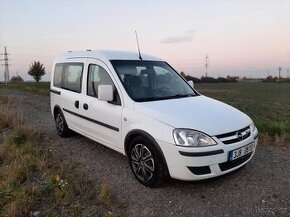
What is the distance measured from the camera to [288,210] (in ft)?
11.7

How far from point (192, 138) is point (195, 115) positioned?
16.7 inches

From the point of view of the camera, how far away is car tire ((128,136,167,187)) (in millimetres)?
3961

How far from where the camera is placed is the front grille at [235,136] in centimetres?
382

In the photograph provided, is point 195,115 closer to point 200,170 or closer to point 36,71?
point 200,170

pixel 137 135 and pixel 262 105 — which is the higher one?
pixel 137 135

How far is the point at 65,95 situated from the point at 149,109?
2801 mm

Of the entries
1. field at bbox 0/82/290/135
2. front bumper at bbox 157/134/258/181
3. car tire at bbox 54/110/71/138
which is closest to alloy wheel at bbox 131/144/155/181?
front bumper at bbox 157/134/258/181

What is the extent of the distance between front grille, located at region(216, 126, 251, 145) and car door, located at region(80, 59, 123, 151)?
5.09 ft

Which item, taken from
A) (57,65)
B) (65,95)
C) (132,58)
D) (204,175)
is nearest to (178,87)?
(132,58)

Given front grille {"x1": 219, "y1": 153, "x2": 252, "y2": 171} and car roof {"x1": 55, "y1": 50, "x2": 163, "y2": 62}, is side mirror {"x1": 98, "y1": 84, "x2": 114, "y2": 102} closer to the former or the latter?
car roof {"x1": 55, "y1": 50, "x2": 163, "y2": 62}

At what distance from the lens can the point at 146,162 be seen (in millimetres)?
4191

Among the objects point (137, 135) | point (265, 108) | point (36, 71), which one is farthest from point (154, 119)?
point (36, 71)

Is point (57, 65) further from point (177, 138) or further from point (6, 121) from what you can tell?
point (177, 138)

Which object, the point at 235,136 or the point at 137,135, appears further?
the point at 137,135
